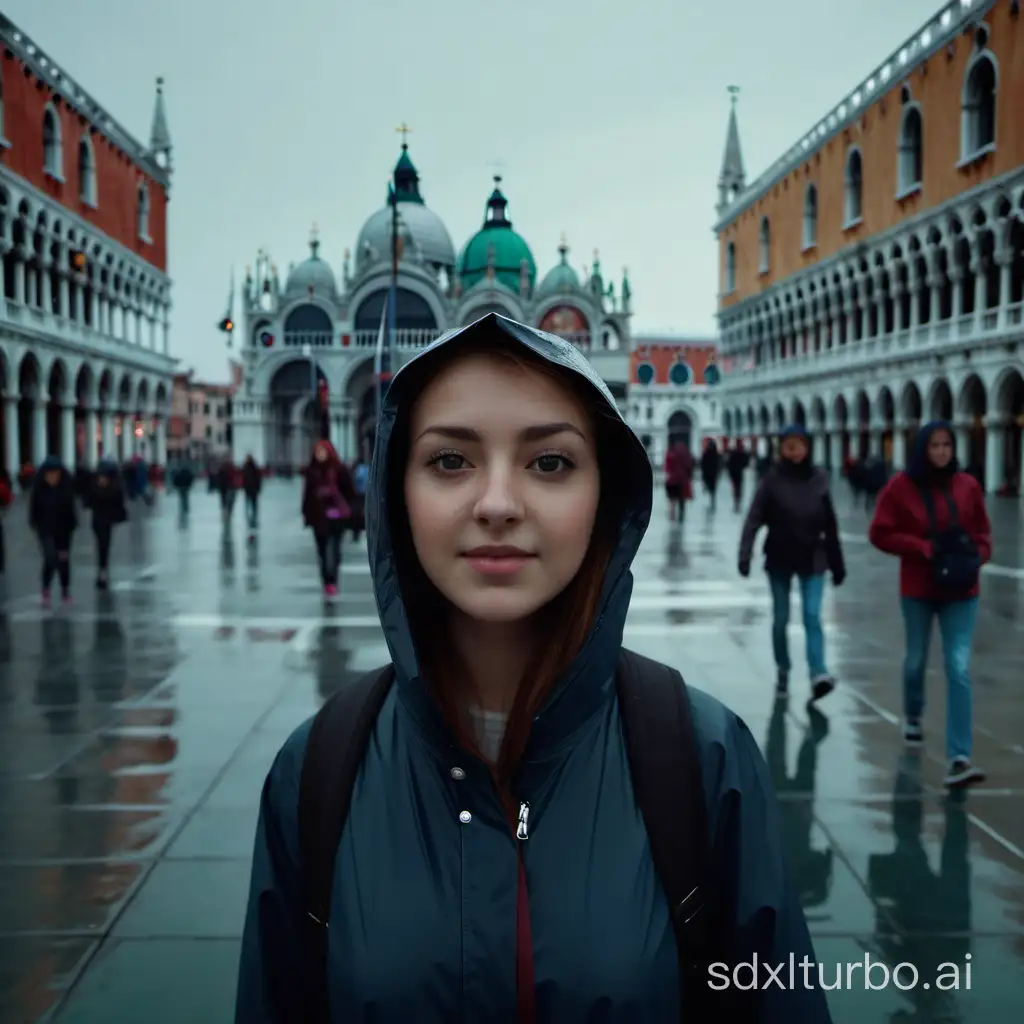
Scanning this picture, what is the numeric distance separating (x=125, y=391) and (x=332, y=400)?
18136mm

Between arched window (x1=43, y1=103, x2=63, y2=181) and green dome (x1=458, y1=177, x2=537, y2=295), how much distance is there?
1486 inches

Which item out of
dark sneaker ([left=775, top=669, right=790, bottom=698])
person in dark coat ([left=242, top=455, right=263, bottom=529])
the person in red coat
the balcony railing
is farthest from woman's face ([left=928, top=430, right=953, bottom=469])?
the balcony railing

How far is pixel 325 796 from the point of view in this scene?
1666 mm

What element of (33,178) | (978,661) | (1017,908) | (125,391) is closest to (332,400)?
(125,391)

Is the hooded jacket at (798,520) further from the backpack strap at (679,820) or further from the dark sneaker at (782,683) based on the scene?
the backpack strap at (679,820)

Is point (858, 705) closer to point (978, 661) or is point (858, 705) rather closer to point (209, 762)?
point (978, 661)

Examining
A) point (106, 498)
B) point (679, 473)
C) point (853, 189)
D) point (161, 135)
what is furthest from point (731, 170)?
point (106, 498)

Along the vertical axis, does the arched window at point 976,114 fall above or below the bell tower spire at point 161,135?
below

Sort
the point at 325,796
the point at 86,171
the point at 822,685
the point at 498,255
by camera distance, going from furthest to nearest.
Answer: the point at 498,255
the point at 86,171
the point at 822,685
the point at 325,796

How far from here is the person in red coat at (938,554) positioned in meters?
5.59

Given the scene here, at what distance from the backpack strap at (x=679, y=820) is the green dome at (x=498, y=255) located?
70400 millimetres

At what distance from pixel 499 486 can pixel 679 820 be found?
559 millimetres

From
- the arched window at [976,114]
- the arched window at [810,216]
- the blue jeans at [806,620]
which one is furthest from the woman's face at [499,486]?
the arched window at [810,216]

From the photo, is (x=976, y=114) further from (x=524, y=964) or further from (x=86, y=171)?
(x=524, y=964)
